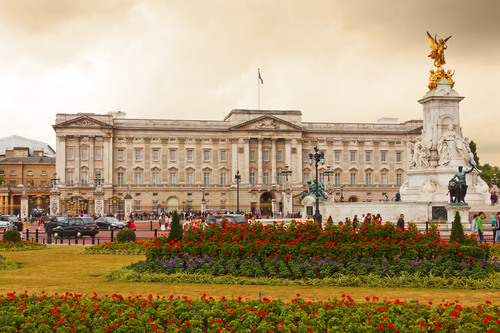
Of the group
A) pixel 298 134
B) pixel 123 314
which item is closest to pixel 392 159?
pixel 298 134

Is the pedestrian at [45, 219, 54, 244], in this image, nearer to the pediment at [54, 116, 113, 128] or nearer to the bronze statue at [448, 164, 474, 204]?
the bronze statue at [448, 164, 474, 204]

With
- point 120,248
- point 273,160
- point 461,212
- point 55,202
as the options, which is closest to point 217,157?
point 273,160

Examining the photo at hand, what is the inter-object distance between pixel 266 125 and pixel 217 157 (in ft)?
31.2

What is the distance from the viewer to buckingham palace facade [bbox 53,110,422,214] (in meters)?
85.7

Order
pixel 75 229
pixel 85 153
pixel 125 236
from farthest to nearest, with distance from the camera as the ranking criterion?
1. pixel 85 153
2. pixel 75 229
3. pixel 125 236

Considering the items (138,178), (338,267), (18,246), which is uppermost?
(138,178)

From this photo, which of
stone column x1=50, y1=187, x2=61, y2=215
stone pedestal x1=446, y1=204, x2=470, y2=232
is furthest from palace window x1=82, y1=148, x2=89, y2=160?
stone pedestal x1=446, y1=204, x2=470, y2=232

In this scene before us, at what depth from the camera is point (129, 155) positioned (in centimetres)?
8800

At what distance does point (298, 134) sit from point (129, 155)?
89.9ft

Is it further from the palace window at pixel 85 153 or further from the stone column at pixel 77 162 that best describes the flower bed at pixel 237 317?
the palace window at pixel 85 153

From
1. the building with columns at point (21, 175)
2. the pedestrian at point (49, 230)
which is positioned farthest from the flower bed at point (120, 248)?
the building with columns at point (21, 175)

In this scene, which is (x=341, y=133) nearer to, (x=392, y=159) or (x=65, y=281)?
(x=392, y=159)

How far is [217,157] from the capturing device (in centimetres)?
9019

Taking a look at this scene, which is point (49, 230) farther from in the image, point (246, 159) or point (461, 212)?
point (246, 159)
